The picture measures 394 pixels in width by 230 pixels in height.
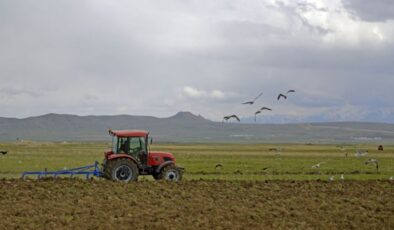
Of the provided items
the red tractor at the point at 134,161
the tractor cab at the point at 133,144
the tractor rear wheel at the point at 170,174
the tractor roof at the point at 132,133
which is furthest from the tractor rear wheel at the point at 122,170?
the tractor rear wheel at the point at 170,174

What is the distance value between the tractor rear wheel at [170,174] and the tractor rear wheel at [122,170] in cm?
137

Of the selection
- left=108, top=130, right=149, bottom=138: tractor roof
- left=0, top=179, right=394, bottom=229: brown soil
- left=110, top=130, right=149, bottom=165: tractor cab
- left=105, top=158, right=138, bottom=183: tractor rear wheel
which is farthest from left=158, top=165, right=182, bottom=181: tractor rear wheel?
left=108, top=130, right=149, bottom=138: tractor roof

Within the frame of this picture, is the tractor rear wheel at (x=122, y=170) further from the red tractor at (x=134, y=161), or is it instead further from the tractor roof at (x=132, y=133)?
the tractor roof at (x=132, y=133)

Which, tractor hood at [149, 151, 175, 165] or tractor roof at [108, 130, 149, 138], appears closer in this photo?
tractor roof at [108, 130, 149, 138]

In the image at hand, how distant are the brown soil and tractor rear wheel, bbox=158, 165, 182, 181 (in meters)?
1.13

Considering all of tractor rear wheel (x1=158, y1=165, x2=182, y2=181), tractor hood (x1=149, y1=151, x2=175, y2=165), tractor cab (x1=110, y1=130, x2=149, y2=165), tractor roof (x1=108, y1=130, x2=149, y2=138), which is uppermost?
tractor roof (x1=108, y1=130, x2=149, y2=138)

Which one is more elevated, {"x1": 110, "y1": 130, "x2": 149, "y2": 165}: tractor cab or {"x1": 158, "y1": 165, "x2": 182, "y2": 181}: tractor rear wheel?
{"x1": 110, "y1": 130, "x2": 149, "y2": 165}: tractor cab

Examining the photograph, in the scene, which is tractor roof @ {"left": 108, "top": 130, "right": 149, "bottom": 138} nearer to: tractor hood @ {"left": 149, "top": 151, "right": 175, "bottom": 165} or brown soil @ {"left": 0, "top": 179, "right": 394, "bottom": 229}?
tractor hood @ {"left": 149, "top": 151, "right": 175, "bottom": 165}

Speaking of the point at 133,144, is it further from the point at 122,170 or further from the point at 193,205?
the point at 193,205

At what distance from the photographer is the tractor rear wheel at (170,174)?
28.9 m

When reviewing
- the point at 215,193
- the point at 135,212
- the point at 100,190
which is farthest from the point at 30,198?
the point at 215,193

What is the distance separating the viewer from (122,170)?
28.0 metres

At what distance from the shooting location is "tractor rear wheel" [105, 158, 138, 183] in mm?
27812

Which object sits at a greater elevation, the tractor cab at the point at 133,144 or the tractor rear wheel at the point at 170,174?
the tractor cab at the point at 133,144
